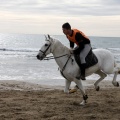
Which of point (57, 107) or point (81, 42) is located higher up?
point (81, 42)

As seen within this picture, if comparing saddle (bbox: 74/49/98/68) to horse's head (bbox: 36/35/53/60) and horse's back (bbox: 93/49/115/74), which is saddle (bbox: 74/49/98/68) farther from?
horse's head (bbox: 36/35/53/60)

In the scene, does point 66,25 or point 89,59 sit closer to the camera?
point 66,25

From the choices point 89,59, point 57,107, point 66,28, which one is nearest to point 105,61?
point 89,59

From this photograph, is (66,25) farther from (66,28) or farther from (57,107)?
(57,107)

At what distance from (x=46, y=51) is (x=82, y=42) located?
1006 mm

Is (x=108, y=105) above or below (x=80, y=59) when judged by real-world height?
below

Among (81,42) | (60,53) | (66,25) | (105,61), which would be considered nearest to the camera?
(66,25)

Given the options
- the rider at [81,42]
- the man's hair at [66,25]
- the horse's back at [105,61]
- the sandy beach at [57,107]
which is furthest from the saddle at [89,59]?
the sandy beach at [57,107]

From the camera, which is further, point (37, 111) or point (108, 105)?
point (108, 105)

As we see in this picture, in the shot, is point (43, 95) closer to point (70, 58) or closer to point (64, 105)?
point (64, 105)

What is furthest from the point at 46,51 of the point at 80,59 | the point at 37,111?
the point at 37,111

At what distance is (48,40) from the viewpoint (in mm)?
8516

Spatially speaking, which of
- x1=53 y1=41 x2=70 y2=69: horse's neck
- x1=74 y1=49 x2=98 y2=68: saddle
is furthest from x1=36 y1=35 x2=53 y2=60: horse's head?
x1=74 y1=49 x2=98 y2=68: saddle

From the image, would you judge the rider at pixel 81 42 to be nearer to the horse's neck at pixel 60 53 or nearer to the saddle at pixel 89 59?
the saddle at pixel 89 59
